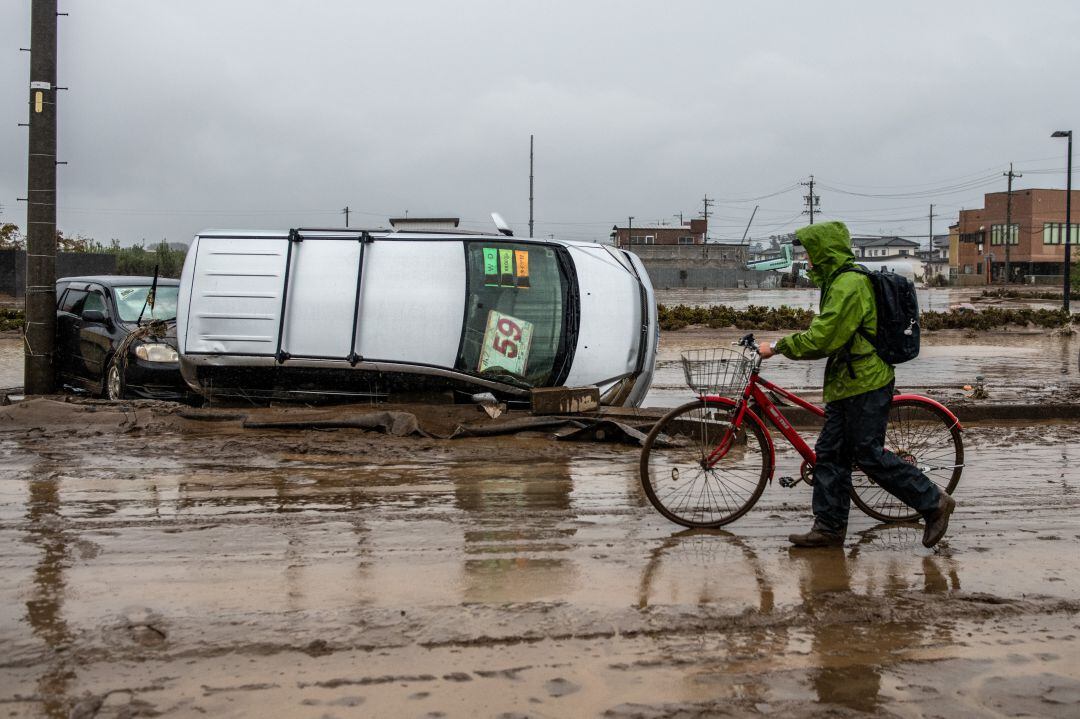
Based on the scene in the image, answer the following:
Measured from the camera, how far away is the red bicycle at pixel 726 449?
246 inches

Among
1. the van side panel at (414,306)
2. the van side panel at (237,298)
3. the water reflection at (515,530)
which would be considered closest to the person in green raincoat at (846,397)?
the water reflection at (515,530)

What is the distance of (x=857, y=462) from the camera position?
19.1 feet

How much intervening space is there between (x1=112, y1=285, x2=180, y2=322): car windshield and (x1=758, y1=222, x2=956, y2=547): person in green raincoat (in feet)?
28.1

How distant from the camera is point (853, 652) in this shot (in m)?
4.21

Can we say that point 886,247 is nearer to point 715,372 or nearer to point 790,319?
point 790,319

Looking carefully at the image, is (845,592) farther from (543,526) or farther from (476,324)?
(476,324)

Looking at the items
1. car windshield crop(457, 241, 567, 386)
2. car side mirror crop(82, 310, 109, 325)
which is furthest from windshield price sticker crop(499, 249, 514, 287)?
car side mirror crop(82, 310, 109, 325)

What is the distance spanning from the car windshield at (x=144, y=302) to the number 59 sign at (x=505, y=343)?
4561 mm

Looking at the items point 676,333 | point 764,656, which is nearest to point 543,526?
point 764,656

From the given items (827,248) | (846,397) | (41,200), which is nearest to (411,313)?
(827,248)

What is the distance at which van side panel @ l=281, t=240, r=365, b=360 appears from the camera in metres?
9.78

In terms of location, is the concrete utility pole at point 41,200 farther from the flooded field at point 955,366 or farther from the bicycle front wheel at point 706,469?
the bicycle front wheel at point 706,469

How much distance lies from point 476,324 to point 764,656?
5857mm

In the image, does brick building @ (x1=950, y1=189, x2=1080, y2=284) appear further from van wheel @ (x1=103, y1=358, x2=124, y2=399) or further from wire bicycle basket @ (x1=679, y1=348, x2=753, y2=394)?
wire bicycle basket @ (x1=679, y1=348, x2=753, y2=394)
